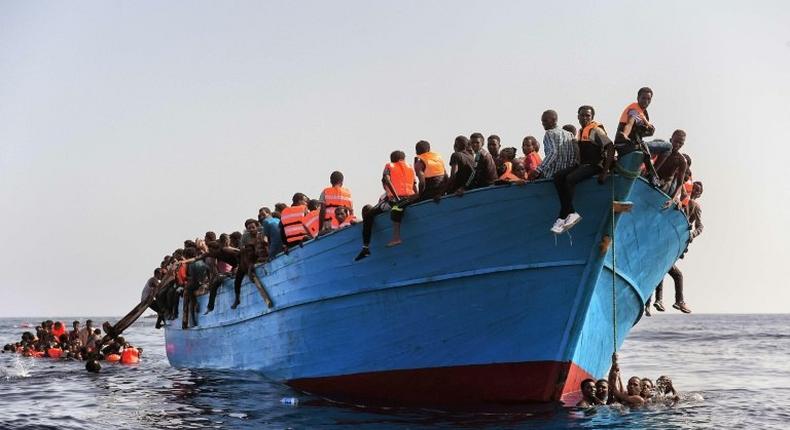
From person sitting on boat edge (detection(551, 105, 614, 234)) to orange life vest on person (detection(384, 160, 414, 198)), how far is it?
262 cm

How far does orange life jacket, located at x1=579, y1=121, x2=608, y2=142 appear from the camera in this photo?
1171cm

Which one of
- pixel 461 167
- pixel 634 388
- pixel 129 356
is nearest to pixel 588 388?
pixel 634 388

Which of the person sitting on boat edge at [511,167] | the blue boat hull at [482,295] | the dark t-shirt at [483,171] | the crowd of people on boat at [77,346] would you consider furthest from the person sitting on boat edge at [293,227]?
the crowd of people on boat at [77,346]

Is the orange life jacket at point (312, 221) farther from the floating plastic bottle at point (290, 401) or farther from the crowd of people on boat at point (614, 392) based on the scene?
the crowd of people on boat at point (614, 392)

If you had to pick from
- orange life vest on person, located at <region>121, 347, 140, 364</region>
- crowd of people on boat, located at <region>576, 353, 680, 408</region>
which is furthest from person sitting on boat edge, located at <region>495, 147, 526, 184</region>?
orange life vest on person, located at <region>121, 347, 140, 364</region>

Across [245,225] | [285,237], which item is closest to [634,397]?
Answer: [285,237]

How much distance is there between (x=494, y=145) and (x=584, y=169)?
2.29 meters

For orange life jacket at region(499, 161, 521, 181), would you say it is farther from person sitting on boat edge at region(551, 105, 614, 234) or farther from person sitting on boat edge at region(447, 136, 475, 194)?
person sitting on boat edge at region(551, 105, 614, 234)

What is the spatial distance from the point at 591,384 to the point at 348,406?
3409mm

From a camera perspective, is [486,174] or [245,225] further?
[245,225]

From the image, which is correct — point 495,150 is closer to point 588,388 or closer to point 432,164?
point 432,164

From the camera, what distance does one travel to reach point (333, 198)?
15.5m

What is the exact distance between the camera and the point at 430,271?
12836mm

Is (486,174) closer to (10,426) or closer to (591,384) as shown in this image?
(591,384)
